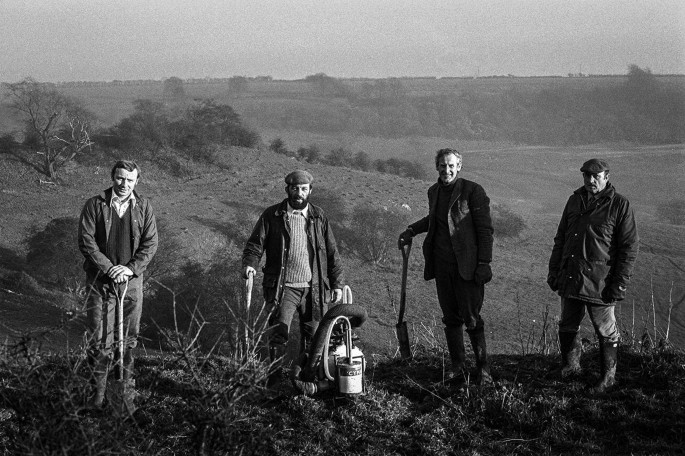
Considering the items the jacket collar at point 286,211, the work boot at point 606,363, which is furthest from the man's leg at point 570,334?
the jacket collar at point 286,211

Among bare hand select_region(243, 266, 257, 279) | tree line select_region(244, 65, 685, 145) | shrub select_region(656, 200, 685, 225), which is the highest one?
tree line select_region(244, 65, 685, 145)

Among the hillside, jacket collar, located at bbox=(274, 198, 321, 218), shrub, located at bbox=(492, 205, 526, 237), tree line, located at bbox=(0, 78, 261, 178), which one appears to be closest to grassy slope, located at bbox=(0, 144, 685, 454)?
jacket collar, located at bbox=(274, 198, 321, 218)

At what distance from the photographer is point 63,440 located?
10.4 ft

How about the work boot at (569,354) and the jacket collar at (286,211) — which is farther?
the work boot at (569,354)

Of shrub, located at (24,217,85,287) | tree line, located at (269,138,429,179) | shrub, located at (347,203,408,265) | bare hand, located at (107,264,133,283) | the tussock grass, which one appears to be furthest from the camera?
tree line, located at (269,138,429,179)

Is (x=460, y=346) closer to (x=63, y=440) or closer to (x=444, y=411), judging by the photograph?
(x=444, y=411)

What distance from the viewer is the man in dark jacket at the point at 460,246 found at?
524 cm

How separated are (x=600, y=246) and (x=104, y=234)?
3.32 metres

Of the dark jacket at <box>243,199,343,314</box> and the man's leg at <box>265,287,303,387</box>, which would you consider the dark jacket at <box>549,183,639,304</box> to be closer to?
the dark jacket at <box>243,199,343,314</box>

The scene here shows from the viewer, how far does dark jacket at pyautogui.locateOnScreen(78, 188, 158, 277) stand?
16.2ft

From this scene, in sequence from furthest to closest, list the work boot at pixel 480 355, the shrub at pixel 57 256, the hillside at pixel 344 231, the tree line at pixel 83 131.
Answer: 1. the tree line at pixel 83 131
2. the hillside at pixel 344 231
3. the shrub at pixel 57 256
4. the work boot at pixel 480 355

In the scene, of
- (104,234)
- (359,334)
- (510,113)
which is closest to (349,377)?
(104,234)

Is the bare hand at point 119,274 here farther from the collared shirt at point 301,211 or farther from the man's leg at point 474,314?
the man's leg at point 474,314

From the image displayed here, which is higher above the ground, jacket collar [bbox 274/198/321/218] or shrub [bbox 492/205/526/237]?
jacket collar [bbox 274/198/321/218]
